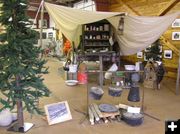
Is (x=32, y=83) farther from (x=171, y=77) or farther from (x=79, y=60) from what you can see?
(x=171, y=77)

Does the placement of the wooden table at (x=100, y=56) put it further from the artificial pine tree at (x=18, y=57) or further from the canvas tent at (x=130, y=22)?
the artificial pine tree at (x=18, y=57)

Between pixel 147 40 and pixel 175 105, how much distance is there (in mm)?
1697

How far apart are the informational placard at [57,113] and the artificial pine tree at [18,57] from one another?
0.46 metres

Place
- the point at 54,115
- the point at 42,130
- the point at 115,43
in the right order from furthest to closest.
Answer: the point at 115,43
the point at 54,115
the point at 42,130

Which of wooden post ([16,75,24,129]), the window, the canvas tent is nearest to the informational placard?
wooden post ([16,75,24,129])

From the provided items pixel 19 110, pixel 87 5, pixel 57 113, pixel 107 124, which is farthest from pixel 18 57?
pixel 87 5

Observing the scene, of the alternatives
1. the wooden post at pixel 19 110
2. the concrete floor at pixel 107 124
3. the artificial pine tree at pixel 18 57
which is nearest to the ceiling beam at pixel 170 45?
the concrete floor at pixel 107 124

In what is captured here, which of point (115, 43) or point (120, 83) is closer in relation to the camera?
point (120, 83)

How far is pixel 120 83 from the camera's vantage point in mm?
6230

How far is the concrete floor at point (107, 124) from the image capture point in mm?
3355

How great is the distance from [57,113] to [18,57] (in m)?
1.15

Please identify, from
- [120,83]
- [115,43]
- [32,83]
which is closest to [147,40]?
[120,83]

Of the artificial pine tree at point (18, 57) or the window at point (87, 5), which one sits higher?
the window at point (87, 5)

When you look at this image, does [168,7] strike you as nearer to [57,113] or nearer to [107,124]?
[107,124]
